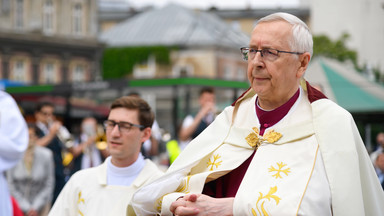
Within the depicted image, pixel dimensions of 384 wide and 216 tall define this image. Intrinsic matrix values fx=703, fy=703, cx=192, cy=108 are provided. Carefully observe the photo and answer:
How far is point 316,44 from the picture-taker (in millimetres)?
52375

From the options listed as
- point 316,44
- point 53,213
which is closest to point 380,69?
point 316,44

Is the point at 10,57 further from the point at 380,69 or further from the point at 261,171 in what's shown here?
the point at 261,171

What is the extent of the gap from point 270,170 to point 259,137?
27 cm

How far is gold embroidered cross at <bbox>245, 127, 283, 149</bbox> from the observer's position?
3.49m

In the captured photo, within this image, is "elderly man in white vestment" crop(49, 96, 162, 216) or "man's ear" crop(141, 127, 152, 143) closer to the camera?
"elderly man in white vestment" crop(49, 96, 162, 216)

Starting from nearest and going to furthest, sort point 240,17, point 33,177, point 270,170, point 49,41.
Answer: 1. point 270,170
2. point 33,177
3. point 49,41
4. point 240,17

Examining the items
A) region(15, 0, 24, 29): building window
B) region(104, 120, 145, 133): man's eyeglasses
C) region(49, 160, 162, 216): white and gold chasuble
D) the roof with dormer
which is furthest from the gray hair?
the roof with dormer

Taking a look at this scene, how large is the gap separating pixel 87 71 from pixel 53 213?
52219mm

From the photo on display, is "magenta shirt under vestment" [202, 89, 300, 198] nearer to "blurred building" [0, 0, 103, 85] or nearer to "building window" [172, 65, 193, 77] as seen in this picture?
"blurred building" [0, 0, 103, 85]

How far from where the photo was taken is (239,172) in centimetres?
359

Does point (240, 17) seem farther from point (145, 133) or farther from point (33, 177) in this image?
point (145, 133)

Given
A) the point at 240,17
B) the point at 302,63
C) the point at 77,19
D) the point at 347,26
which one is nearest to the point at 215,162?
the point at 302,63

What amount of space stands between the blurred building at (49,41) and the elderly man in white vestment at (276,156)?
47.8 meters

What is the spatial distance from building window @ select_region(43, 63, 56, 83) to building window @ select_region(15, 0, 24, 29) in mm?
3772
